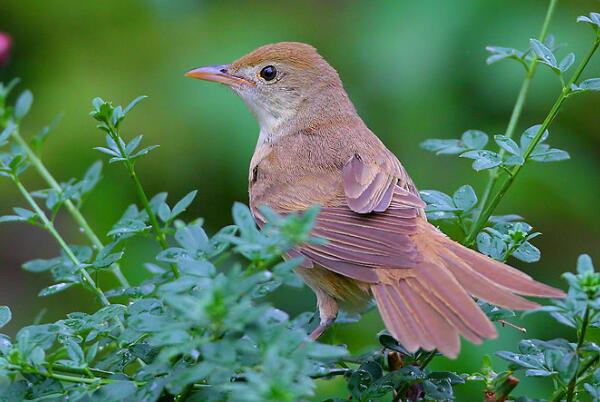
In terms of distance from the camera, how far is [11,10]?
5398mm

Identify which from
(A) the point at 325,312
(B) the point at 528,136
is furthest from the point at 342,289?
(B) the point at 528,136

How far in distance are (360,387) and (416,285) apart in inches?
19.2

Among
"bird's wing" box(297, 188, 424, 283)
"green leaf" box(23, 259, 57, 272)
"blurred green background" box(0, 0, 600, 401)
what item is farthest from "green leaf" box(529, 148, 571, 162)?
"blurred green background" box(0, 0, 600, 401)

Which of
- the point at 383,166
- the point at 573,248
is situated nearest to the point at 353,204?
the point at 383,166

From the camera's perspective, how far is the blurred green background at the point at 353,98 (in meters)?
4.74

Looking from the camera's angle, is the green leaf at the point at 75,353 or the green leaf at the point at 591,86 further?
the green leaf at the point at 591,86

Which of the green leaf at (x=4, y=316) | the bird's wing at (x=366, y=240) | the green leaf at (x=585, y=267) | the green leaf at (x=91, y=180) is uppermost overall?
the green leaf at (x=91, y=180)

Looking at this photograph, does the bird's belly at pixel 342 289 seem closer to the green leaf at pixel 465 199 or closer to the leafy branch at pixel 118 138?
the green leaf at pixel 465 199

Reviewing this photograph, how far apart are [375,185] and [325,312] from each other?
0.46 metres

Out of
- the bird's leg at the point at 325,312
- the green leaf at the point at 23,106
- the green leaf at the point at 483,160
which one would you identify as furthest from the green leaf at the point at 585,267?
the green leaf at the point at 23,106

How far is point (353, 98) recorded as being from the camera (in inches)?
195

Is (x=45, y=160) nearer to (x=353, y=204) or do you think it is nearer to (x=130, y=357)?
(x=353, y=204)

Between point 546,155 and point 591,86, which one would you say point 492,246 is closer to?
point 546,155

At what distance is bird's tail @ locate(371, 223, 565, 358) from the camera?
2.13 meters
